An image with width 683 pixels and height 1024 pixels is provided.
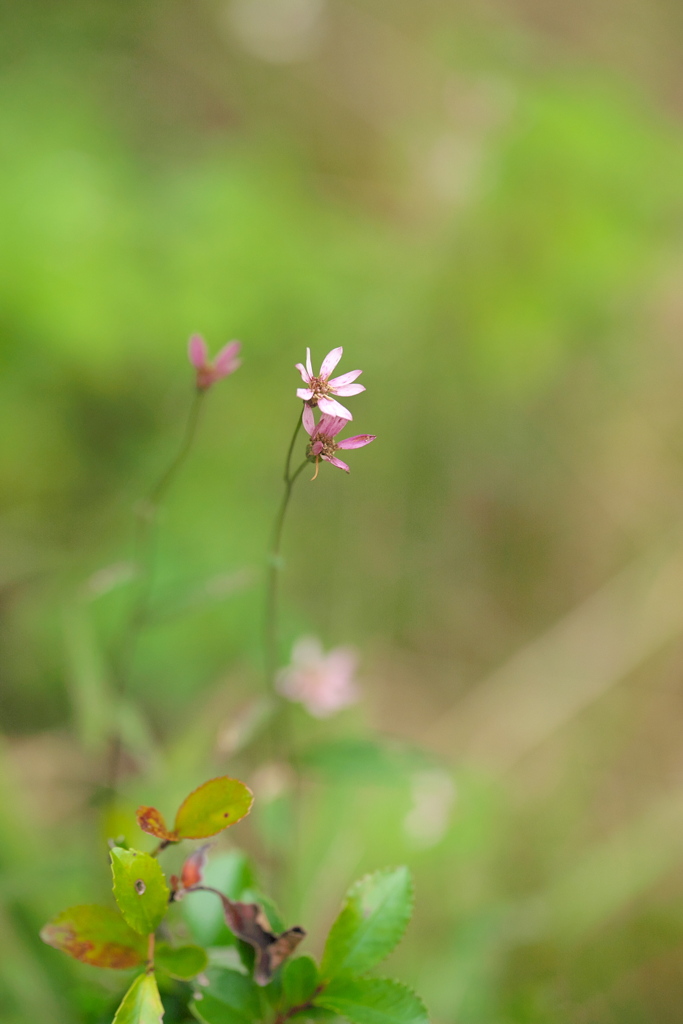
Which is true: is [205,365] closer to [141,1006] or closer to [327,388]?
[327,388]

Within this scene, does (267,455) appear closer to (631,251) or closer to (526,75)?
(631,251)

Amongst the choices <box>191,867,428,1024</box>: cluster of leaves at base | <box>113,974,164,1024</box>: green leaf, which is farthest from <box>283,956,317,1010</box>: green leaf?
<box>113,974,164,1024</box>: green leaf

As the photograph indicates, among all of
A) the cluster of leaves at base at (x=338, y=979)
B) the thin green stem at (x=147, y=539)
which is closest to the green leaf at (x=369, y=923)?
the cluster of leaves at base at (x=338, y=979)

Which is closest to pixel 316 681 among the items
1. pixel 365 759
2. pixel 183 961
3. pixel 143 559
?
pixel 365 759

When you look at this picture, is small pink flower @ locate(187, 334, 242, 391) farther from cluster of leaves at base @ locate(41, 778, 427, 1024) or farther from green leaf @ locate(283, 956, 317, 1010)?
green leaf @ locate(283, 956, 317, 1010)

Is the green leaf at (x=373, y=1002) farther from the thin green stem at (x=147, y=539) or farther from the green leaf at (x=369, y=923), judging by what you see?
the thin green stem at (x=147, y=539)

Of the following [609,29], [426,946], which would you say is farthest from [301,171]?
[426,946]

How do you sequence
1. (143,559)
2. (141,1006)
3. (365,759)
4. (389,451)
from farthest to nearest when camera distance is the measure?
(389,451), (143,559), (365,759), (141,1006)
